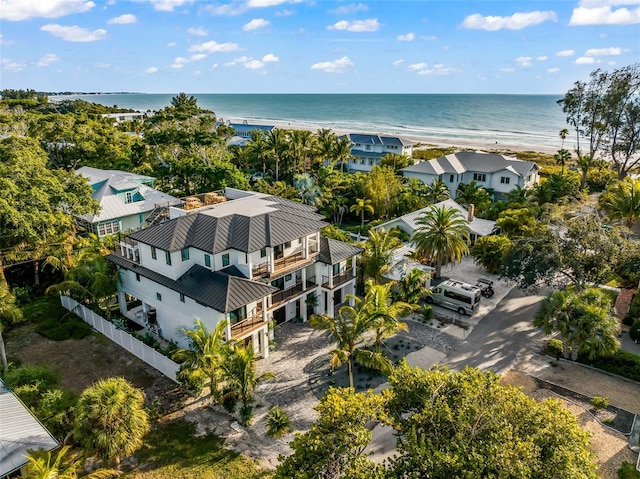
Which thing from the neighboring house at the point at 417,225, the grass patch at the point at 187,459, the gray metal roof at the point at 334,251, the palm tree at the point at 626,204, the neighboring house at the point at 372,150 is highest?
the neighboring house at the point at 372,150

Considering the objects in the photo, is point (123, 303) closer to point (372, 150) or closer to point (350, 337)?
point (350, 337)

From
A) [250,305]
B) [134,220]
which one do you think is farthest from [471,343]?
[134,220]

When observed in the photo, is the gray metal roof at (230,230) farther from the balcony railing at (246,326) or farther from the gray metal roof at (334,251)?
A: the balcony railing at (246,326)

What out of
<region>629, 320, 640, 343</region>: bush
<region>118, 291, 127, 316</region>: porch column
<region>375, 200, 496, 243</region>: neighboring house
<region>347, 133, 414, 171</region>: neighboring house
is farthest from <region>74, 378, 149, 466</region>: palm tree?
<region>347, 133, 414, 171</region>: neighboring house

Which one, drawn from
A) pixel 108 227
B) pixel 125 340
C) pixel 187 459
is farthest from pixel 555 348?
pixel 108 227

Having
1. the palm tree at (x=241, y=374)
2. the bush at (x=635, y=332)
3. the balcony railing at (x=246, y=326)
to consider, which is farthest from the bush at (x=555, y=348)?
the palm tree at (x=241, y=374)

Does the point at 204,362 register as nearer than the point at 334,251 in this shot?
Yes

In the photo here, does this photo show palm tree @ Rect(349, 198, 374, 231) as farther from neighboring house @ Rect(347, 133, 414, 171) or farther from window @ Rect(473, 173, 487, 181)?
neighboring house @ Rect(347, 133, 414, 171)
